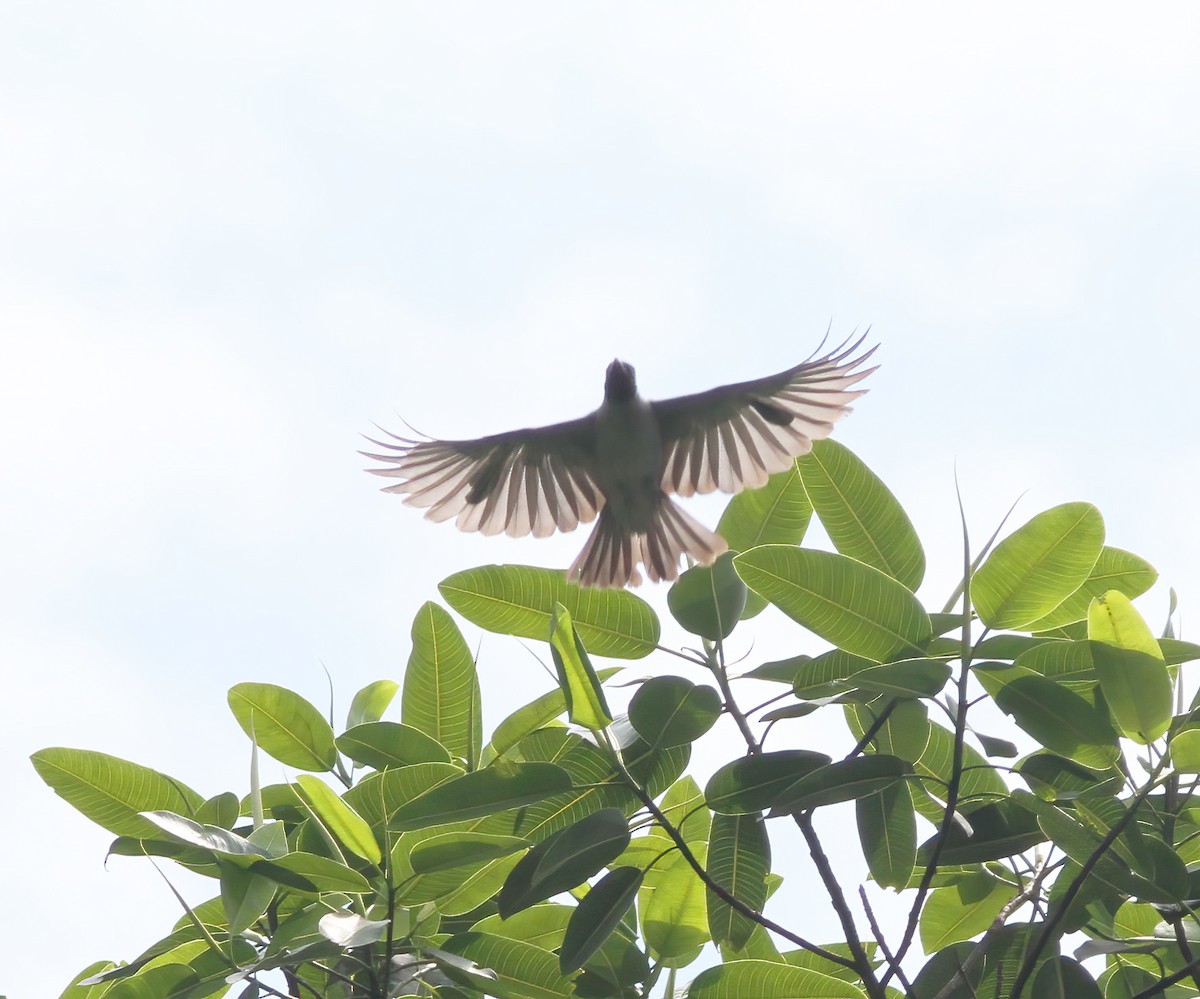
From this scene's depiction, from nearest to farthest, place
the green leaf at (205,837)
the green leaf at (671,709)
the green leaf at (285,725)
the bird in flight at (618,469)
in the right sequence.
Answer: the green leaf at (205,837) → the green leaf at (671,709) → the green leaf at (285,725) → the bird in flight at (618,469)

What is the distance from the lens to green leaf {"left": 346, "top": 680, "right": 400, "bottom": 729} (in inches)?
124

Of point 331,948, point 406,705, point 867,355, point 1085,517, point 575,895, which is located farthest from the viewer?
point 867,355

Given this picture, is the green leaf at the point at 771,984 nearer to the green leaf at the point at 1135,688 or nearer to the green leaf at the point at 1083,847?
the green leaf at the point at 1083,847

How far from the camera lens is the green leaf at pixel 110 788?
243 cm

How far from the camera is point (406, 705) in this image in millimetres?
2791

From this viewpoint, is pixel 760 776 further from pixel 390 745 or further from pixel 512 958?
pixel 390 745

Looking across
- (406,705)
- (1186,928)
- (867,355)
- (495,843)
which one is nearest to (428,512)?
(867,355)

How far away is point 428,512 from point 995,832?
3.02 m

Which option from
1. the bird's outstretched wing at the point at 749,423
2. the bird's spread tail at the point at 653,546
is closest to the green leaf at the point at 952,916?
the bird's outstretched wing at the point at 749,423

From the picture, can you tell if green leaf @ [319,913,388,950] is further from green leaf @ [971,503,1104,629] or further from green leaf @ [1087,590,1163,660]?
green leaf @ [1087,590,1163,660]

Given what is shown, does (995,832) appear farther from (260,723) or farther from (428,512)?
(428,512)

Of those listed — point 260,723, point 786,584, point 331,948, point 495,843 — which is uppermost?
point 786,584

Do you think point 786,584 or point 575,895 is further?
point 575,895

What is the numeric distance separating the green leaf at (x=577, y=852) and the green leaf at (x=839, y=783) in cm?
28
